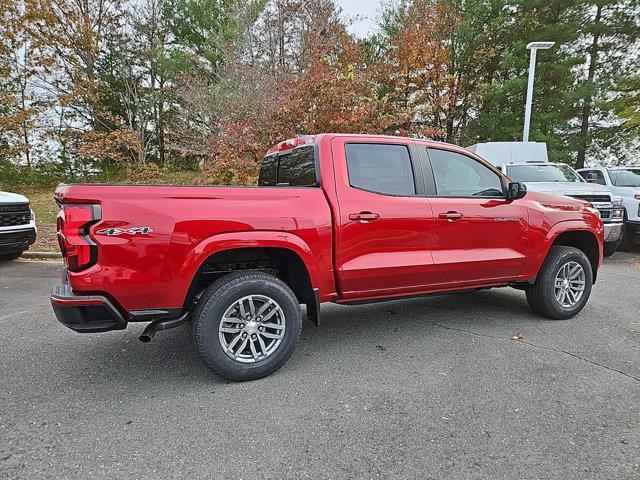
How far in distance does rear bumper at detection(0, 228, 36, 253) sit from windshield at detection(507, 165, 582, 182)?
9.34 meters

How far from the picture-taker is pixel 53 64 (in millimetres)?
16297

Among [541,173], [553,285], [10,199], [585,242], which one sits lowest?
[553,285]

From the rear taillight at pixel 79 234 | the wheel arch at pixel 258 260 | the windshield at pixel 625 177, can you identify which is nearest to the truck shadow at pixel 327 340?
the wheel arch at pixel 258 260

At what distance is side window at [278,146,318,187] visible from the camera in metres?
3.39

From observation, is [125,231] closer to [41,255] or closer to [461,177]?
[461,177]

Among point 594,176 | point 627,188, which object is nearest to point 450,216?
point 627,188

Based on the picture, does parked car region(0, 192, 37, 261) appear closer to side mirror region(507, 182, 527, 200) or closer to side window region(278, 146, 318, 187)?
side window region(278, 146, 318, 187)

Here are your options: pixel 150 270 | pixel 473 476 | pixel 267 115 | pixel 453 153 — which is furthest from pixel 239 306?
pixel 267 115

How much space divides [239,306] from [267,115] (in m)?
8.85

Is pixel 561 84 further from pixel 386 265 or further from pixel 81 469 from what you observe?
pixel 81 469

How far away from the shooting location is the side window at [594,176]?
380 inches

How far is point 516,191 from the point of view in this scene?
3.86m

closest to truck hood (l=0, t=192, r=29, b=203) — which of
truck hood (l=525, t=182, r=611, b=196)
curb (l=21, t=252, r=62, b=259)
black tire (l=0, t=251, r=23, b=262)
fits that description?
black tire (l=0, t=251, r=23, b=262)

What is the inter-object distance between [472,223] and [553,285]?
131cm
